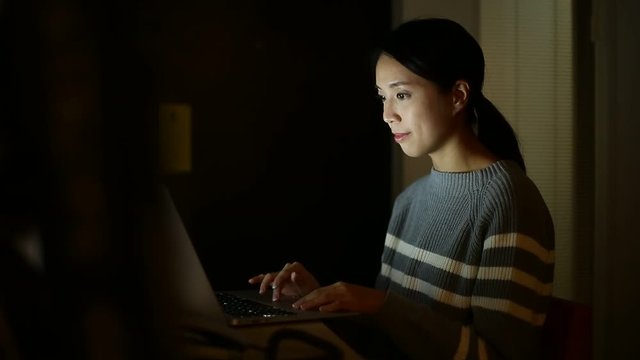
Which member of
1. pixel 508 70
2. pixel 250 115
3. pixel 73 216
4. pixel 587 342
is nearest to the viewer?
pixel 73 216

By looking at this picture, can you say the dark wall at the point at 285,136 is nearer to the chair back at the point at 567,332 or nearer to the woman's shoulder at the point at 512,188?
the woman's shoulder at the point at 512,188

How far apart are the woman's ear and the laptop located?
448mm

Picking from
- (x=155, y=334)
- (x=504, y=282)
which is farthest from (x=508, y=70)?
(x=155, y=334)

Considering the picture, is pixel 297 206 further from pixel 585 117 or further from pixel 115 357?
pixel 115 357

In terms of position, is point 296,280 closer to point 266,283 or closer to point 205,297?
point 266,283

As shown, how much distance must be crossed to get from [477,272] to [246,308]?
380 millimetres

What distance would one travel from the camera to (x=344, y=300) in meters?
0.93

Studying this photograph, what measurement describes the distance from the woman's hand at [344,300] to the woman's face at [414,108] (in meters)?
0.37

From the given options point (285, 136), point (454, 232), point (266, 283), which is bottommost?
point (266, 283)

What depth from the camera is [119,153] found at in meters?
0.22

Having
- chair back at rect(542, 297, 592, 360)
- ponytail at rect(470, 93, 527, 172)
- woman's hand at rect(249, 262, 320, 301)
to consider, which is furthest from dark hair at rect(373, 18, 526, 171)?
woman's hand at rect(249, 262, 320, 301)

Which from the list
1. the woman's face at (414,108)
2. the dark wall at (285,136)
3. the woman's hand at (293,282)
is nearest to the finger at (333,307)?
the woman's hand at (293,282)

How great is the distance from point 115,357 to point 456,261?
997mm

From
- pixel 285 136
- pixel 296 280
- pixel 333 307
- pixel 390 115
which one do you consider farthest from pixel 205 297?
pixel 285 136
